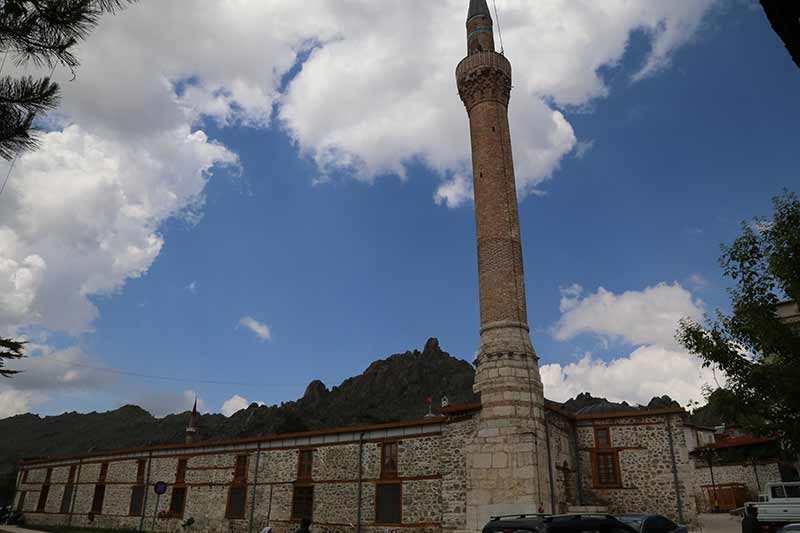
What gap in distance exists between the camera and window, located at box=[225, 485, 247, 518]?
24094 millimetres

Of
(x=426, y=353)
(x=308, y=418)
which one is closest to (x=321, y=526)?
(x=308, y=418)

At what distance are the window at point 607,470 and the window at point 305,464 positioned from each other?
1147 cm

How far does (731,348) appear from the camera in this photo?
13.9 meters

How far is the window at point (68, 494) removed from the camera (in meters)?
33.2

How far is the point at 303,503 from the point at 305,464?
4.94 ft

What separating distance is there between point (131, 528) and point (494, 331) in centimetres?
2288

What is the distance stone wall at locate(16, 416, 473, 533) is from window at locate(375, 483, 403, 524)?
0.53 feet

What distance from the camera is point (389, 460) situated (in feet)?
67.7

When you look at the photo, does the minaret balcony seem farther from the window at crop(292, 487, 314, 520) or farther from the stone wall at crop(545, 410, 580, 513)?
the window at crop(292, 487, 314, 520)

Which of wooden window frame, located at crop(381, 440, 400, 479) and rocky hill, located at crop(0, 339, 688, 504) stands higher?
rocky hill, located at crop(0, 339, 688, 504)

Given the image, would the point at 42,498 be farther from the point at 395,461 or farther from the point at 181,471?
the point at 395,461

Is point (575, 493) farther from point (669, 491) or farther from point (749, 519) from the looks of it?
point (749, 519)

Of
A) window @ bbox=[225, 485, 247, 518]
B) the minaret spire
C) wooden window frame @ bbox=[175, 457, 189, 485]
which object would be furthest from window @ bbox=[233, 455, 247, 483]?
the minaret spire

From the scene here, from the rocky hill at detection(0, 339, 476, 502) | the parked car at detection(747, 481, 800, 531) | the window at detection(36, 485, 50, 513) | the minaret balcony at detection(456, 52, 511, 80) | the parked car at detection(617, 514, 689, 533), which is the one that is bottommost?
the window at detection(36, 485, 50, 513)
